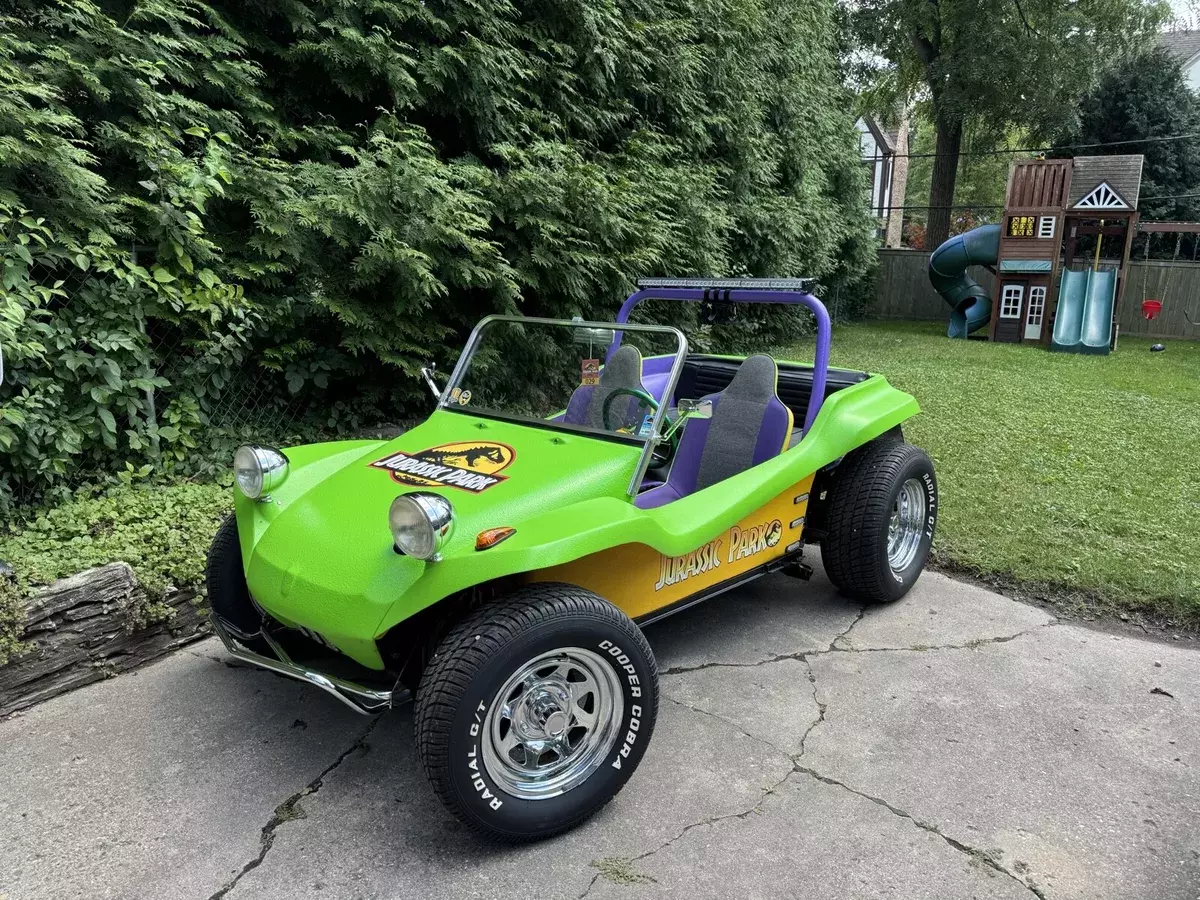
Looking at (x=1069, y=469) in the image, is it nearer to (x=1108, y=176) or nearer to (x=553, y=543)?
(x=553, y=543)

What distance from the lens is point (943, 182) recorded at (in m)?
19.0

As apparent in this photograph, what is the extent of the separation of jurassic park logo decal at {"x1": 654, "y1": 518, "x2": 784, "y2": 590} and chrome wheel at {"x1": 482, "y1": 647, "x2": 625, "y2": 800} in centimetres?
59

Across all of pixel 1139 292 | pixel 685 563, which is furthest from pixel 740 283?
pixel 1139 292

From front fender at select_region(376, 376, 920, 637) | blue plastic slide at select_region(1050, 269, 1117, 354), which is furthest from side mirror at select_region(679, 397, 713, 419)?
blue plastic slide at select_region(1050, 269, 1117, 354)

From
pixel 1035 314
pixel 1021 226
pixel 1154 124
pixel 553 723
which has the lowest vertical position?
pixel 553 723

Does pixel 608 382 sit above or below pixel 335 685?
above

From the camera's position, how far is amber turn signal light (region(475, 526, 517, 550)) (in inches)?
89.5

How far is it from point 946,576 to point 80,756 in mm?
3886

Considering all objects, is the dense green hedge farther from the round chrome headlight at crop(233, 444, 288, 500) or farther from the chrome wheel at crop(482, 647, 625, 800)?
the chrome wheel at crop(482, 647, 625, 800)

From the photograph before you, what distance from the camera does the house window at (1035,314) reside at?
13.0 meters

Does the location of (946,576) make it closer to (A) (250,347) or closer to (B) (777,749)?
(B) (777,749)

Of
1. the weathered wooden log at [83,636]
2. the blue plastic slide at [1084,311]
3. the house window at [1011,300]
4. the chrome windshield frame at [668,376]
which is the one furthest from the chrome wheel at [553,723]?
the house window at [1011,300]

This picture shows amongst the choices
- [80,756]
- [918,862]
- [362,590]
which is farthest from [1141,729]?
[80,756]

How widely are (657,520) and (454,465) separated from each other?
2.65 ft
